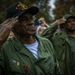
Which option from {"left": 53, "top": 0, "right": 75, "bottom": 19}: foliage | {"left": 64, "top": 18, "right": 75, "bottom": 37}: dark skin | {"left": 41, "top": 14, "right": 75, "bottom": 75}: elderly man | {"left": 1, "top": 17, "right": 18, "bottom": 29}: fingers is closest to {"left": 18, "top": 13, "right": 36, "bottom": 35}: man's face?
{"left": 1, "top": 17, "right": 18, "bottom": 29}: fingers

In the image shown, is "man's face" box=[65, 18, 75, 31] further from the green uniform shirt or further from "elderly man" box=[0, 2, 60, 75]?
the green uniform shirt

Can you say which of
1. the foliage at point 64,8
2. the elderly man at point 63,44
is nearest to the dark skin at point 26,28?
the elderly man at point 63,44

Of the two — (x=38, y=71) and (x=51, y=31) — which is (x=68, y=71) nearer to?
(x=51, y=31)

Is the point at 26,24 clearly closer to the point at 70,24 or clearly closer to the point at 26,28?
the point at 26,28

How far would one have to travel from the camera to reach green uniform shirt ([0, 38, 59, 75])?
4320 millimetres

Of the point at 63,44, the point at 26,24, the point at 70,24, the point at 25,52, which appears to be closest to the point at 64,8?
the point at 70,24

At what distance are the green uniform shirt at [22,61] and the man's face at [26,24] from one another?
17cm

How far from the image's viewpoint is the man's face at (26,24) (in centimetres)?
462

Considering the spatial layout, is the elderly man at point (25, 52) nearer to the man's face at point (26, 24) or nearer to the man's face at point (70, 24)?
the man's face at point (26, 24)

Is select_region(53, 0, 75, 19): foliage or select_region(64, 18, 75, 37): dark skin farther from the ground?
select_region(64, 18, 75, 37): dark skin

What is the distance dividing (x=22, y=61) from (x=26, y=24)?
53cm

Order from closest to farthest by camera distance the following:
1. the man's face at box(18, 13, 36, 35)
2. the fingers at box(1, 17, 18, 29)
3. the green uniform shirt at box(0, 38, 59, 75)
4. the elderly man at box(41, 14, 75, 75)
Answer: the fingers at box(1, 17, 18, 29), the green uniform shirt at box(0, 38, 59, 75), the man's face at box(18, 13, 36, 35), the elderly man at box(41, 14, 75, 75)

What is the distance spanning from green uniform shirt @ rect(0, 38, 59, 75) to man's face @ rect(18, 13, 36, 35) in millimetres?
170

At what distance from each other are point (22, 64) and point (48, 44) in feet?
1.94
